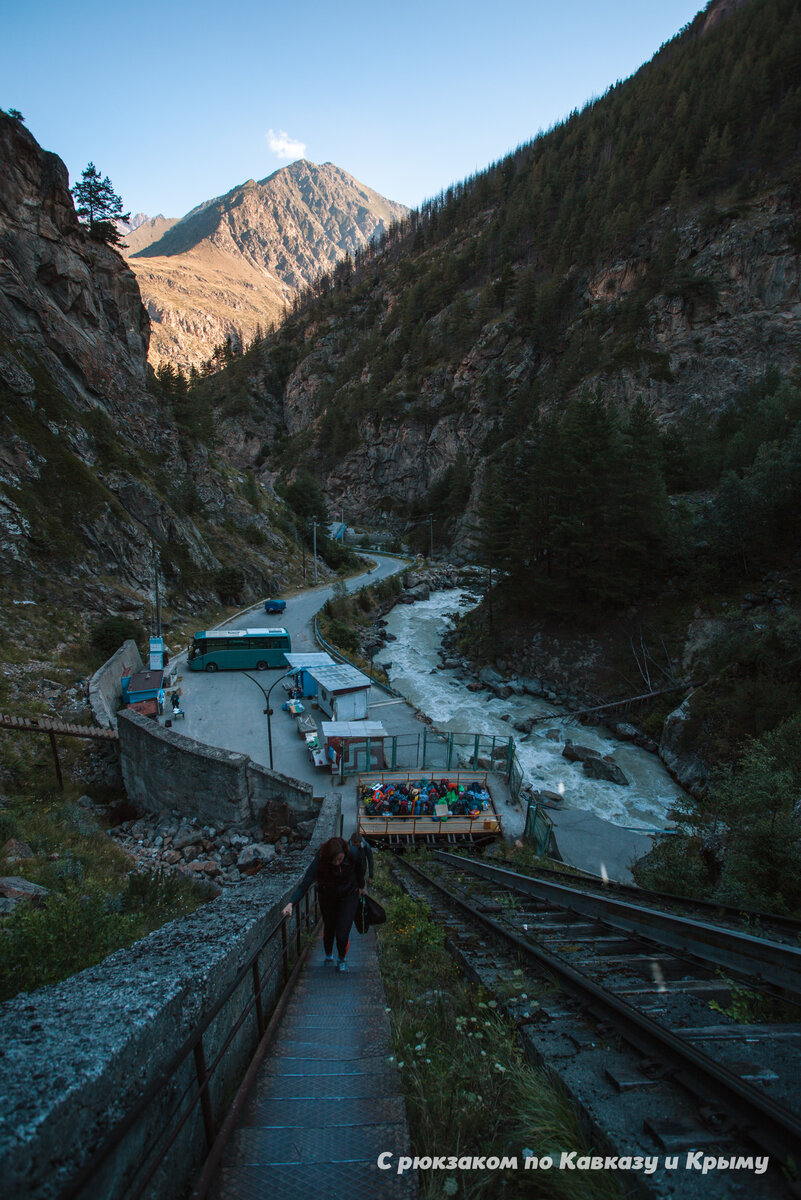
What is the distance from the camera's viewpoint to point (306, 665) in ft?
73.4

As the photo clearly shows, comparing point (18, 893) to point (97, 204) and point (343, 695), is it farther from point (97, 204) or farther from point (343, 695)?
point (97, 204)

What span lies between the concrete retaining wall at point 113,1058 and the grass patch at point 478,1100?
3.60ft

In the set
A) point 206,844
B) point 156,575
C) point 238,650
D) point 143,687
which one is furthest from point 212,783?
point 156,575

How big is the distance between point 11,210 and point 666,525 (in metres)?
41.6

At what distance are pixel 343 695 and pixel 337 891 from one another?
14156mm

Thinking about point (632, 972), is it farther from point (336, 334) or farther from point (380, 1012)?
point (336, 334)

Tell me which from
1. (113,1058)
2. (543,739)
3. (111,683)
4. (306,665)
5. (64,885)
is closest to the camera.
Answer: (113,1058)

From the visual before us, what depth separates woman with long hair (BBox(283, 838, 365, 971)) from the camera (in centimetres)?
509

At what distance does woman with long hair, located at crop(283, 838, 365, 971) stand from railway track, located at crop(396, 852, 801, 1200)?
1193 millimetres

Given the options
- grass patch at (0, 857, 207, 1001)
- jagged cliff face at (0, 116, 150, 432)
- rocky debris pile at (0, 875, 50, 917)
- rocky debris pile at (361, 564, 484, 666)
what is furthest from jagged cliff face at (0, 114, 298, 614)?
grass patch at (0, 857, 207, 1001)

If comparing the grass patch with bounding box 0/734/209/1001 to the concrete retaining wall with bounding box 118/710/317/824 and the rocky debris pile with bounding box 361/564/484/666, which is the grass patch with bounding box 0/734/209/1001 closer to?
the concrete retaining wall with bounding box 118/710/317/824

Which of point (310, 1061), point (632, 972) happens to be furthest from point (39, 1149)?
point (632, 972)

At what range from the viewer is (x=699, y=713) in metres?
20.0

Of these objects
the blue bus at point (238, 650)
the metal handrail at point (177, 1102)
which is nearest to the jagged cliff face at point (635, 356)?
the blue bus at point (238, 650)
